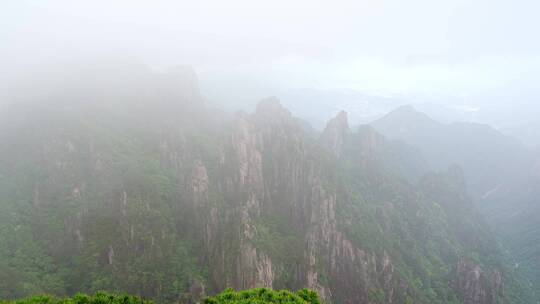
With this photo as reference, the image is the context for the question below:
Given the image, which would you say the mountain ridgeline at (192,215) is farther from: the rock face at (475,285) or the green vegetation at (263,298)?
the green vegetation at (263,298)

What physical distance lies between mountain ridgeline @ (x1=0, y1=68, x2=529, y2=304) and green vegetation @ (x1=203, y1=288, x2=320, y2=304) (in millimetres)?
40788

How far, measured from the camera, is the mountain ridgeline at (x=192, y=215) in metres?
91.3

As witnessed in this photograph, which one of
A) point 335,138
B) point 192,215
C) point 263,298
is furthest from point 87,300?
point 335,138

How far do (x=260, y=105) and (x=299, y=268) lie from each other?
81.1 m

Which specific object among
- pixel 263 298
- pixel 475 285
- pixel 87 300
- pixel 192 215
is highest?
pixel 263 298

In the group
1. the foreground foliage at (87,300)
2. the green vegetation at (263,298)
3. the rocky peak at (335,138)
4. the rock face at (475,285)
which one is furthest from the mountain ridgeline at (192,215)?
the green vegetation at (263,298)

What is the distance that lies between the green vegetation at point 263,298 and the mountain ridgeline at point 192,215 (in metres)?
40.8

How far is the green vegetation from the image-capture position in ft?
136

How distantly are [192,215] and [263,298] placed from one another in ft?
229

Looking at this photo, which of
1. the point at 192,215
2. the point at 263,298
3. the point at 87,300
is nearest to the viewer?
the point at 87,300

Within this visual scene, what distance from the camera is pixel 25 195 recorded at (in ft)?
349

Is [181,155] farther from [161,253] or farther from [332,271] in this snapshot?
[332,271]

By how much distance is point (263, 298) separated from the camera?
138 feet

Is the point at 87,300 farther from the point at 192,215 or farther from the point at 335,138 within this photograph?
the point at 335,138
